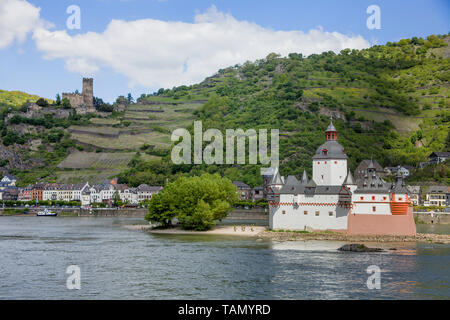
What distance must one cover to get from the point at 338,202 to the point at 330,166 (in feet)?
16.2

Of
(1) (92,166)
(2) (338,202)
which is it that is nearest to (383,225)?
(2) (338,202)

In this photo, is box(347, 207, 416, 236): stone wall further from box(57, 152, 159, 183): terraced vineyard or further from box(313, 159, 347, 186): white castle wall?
box(57, 152, 159, 183): terraced vineyard

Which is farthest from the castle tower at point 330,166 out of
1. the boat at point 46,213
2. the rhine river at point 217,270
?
the boat at point 46,213

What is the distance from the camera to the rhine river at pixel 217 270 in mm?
38312

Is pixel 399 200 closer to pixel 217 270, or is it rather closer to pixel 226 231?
pixel 226 231

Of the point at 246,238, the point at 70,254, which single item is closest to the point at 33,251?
the point at 70,254

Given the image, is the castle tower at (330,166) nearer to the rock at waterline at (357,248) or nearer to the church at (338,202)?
the church at (338,202)

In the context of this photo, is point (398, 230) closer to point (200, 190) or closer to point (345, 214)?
point (345, 214)

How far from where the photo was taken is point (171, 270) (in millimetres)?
46594

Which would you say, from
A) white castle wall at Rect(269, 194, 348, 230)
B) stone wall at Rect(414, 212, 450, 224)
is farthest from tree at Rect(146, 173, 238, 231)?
stone wall at Rect(414, 212, 450, 224)

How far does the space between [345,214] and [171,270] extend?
28907 mm

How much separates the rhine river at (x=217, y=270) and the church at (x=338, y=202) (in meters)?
4.89

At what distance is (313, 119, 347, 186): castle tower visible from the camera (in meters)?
71.1

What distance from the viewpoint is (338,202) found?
68750 mm
